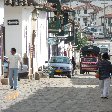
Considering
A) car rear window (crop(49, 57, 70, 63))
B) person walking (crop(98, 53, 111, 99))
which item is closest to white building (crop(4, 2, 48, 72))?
car rear window (crop(49, 57, 70, 63))

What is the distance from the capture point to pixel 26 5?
35438 millimetres

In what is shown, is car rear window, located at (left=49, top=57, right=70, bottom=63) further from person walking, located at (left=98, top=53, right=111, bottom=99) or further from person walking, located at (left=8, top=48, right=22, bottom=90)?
person walking, located at (left=98, top=53, right=111, bottom=99)

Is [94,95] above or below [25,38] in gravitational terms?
below

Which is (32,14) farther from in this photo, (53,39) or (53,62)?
(53,39)

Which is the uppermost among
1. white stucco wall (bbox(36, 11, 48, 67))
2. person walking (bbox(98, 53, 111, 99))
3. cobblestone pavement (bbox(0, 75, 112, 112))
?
white stucco wall (bbox(36, 11, 48, 67))

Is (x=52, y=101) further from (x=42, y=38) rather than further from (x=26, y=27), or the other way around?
(x=42, y=38)

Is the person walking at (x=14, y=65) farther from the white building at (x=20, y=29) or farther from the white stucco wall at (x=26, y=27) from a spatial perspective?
the white stucco wall at (x=26, y=27)

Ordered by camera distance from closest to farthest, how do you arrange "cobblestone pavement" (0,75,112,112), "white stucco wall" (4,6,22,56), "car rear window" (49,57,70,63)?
"cobblestone pavement" (0,75,112,112) < "white stucco wall" (4,6,22,56) < "car rear window" (49,57,70,63)

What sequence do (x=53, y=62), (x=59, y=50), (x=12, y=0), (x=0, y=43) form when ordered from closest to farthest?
1. (x=0, y=43)
2. (x=12, y=0)
3. (x=53, y=62)
4. (x=59, y=50)

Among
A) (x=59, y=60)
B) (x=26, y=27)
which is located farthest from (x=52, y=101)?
(x=59, y=60)

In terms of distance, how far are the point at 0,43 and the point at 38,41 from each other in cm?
1339

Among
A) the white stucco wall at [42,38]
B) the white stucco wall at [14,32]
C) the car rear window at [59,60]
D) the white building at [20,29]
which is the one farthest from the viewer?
the white stucco wall at [42,38]

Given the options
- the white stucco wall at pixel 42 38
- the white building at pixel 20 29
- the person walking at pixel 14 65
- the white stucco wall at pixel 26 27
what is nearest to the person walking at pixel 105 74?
the person walking at pixel 14 65

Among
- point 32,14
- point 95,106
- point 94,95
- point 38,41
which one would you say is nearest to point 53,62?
point 38,41
